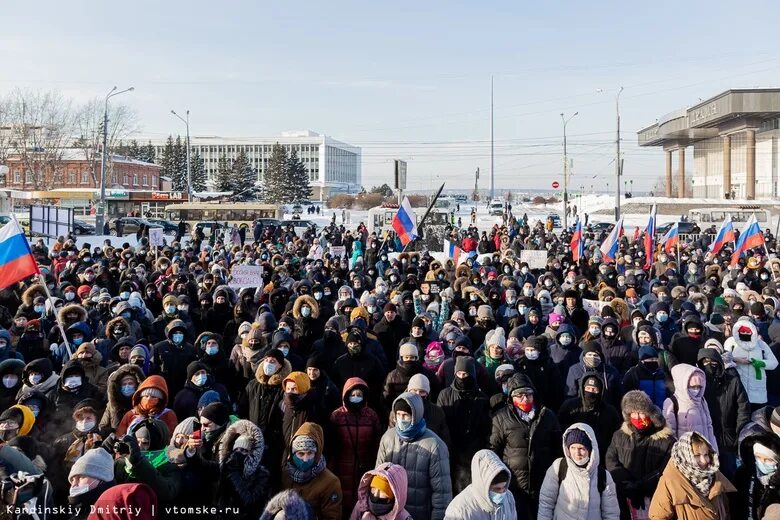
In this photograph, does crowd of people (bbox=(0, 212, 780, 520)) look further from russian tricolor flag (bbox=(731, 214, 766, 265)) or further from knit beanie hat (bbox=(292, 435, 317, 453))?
russian tricolor flag (bbox=(731, 214, 766, 265))

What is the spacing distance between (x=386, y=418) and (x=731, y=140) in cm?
6295

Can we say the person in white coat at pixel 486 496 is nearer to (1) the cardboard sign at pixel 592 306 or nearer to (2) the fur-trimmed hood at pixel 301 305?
(2) the fur-trimmed hood at pixel 301 305

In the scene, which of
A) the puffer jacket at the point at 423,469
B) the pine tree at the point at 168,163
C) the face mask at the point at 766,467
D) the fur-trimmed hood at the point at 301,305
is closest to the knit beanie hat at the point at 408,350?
the puffer jacket at the point at 423,469

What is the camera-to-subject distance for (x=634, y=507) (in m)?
4.64

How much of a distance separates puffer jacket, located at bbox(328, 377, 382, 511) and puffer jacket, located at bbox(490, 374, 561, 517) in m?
0.93

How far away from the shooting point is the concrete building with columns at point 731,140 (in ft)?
167

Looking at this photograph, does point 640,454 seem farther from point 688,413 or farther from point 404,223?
point 404,223

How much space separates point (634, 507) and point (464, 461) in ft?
4.13

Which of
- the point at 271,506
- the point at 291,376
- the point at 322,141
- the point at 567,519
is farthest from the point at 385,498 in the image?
the point at 322,141

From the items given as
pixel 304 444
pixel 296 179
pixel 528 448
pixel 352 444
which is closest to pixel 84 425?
pixel 304 444

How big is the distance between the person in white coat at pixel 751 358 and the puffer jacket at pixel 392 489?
4624 mm

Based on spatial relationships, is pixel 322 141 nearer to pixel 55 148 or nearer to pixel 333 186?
pixel 333 186

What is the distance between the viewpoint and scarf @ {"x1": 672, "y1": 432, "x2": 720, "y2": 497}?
3.80 metres

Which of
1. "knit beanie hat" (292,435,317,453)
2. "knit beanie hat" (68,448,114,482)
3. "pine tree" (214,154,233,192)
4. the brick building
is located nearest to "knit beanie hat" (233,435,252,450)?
"knit beanie hat" (292,435,317,453)
